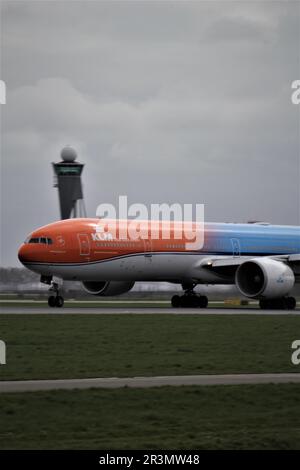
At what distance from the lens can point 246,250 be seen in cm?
5028

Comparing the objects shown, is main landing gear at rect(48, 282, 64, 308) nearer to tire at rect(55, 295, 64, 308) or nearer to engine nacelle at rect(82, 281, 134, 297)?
tire at rect(55, 295, 64, 308)

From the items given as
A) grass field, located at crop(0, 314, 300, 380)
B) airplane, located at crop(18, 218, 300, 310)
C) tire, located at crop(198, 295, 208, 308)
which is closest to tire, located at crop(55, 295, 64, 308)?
airplane, located at crop(18, 218, 300, 310)

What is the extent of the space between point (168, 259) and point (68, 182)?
233 feet

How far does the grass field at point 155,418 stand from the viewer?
13508mm

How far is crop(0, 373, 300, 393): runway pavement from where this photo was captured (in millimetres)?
17719

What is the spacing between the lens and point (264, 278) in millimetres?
45219

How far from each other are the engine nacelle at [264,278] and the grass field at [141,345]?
7.80 metres

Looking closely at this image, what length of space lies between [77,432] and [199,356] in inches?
379

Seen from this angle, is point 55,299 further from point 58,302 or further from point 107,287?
point 107,287

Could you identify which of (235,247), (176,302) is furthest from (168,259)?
(235,247)

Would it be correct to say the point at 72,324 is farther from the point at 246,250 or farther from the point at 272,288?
the point at 246,250
